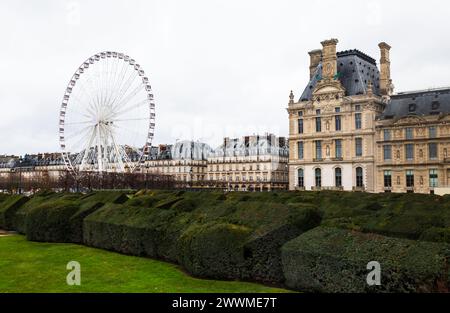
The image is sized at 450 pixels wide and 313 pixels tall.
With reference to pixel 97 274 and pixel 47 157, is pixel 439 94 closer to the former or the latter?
pixel 97 274

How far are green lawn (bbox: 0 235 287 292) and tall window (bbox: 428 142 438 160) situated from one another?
194 feet

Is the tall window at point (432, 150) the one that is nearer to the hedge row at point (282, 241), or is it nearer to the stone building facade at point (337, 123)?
the stone building facade at point (337, 123)

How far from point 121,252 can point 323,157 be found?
6270cm

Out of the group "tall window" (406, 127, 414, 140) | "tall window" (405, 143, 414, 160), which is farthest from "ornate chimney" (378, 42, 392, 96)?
"tall window" (405, 143, 414, 160)

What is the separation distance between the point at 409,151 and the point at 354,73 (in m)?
16.1

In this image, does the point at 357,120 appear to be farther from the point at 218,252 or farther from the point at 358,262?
the point at 358,262

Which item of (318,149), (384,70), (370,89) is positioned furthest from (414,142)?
(384,70)

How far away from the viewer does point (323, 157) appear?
79.4 m

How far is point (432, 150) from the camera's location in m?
69.3

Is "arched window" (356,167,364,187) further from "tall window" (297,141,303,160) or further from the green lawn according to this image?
the green lawn

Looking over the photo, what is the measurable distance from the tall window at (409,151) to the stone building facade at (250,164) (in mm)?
42891

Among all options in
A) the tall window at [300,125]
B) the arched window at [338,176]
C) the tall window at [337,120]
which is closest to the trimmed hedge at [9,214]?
the arched window at [338,176]

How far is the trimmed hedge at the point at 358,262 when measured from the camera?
10250 millimetres
